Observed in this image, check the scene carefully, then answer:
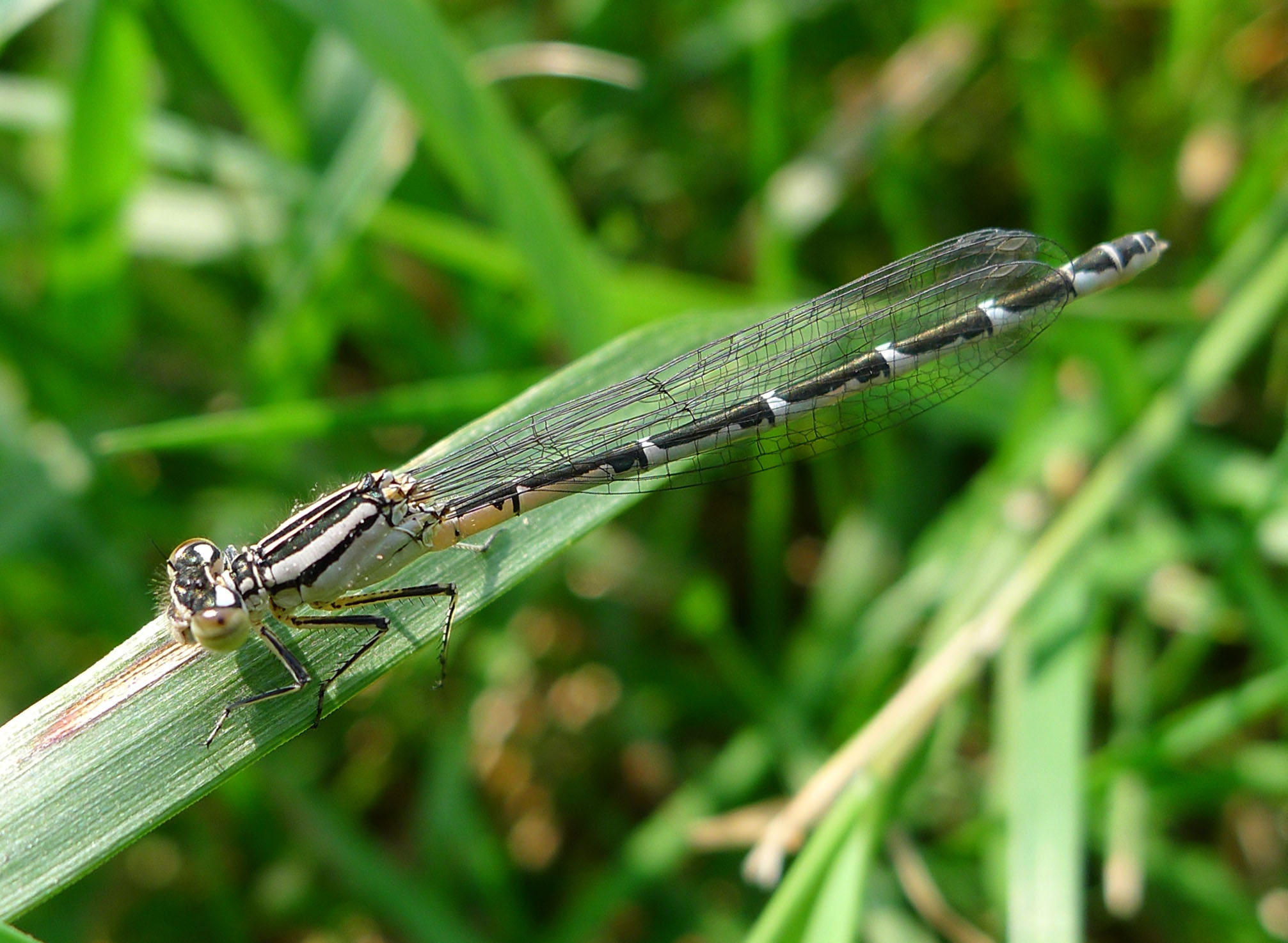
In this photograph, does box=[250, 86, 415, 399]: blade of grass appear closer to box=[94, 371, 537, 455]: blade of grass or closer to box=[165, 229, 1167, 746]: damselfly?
box=[94, 371, 537, 455]: blade of grass

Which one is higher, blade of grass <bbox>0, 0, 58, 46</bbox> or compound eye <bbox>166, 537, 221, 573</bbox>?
blade of grass <bbox>0, 0, 58, 46</bbox>

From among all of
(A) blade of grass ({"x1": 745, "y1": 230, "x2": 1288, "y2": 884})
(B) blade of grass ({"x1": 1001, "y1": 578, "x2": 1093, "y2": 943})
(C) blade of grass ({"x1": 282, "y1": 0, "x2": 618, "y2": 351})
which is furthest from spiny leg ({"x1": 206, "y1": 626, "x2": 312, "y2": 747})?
(B) blade of grass ({"x1": 1001, "y1": 578, "x2": 1093, "y2": 943})

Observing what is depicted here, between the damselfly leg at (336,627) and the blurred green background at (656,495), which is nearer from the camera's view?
the damselfly leg at (336,627)

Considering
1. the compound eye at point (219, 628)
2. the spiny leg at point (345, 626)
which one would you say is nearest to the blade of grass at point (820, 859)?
the spiny leg at point (345, 626)

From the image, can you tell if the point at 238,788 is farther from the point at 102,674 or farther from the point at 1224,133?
the point at 1224,133

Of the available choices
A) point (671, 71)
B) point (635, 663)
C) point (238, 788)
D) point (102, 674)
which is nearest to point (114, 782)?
point (102, 674)

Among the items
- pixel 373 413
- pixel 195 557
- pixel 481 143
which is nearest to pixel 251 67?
pixel 481 143

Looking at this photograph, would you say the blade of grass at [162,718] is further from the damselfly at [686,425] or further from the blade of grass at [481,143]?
the blade of grass at [481,143]
